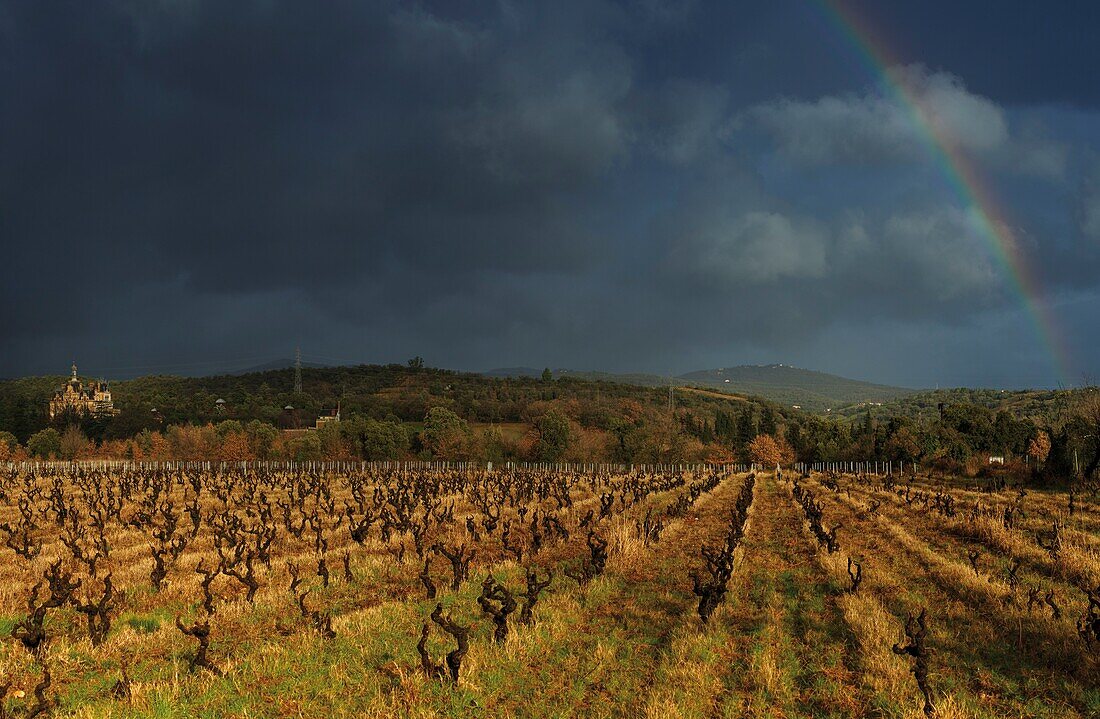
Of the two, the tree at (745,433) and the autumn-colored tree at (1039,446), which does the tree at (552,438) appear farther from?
A: the autumn-colored tree at (1039,446)

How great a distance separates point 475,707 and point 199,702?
13.0 feet

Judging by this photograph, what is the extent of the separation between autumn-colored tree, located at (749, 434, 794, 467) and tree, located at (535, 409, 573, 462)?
1457 inches

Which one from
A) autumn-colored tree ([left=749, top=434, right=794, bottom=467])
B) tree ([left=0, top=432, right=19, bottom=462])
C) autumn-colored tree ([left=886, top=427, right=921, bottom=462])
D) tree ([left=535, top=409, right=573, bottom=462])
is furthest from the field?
tree ([left=0, top=432, right=19, bottom=462])

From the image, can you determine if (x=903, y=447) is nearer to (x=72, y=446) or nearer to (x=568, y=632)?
(x=568, y=632)

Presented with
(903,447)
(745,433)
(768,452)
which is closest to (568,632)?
(903,447)

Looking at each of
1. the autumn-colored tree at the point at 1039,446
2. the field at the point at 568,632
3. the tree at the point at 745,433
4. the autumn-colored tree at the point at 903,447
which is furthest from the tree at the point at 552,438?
the field at the point at 568,632

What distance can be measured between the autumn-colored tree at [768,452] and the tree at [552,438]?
121 feet

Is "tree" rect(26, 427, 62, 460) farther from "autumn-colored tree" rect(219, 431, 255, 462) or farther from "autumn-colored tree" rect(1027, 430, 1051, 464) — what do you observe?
"autumn-colored tree" rect(1027, 430, 1051, 464)

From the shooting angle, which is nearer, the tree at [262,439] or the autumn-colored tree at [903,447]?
the autumn-colored tree at [903,447]

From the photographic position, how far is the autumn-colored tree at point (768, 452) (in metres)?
116

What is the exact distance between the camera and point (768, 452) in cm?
11694

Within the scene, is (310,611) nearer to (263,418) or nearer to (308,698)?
(308,698)

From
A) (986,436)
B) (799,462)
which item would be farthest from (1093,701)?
(799,462)

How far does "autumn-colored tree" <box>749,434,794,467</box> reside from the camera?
116 metres
